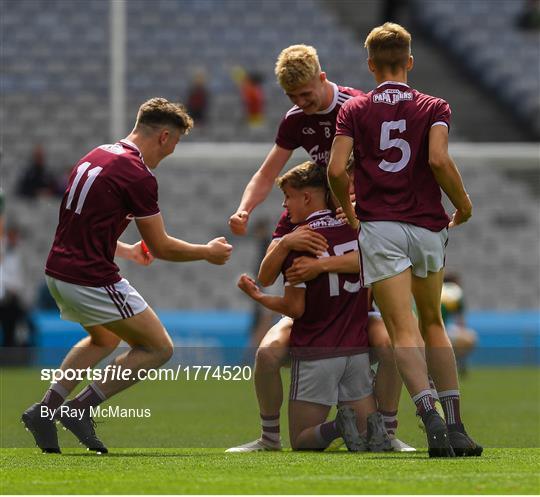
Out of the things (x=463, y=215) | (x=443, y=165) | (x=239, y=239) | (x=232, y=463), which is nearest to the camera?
(x=232, y=463)

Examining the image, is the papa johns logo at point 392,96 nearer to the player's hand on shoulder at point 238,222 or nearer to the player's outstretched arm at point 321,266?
the player's outstretched arm at point 321,266

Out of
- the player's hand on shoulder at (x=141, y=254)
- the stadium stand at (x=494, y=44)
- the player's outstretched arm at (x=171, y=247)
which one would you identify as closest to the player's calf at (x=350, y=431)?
the player's outstretched arm at (x=171, y=247)

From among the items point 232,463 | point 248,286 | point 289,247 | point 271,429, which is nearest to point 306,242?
point 289,247

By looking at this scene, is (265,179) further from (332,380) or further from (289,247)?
(332,380)

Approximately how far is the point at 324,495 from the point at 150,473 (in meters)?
0.99

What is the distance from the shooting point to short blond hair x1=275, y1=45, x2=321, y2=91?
6402 millimetres

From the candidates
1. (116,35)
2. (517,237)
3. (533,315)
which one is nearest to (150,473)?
(116,35)

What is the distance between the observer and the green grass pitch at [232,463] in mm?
4617

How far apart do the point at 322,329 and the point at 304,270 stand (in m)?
0.30

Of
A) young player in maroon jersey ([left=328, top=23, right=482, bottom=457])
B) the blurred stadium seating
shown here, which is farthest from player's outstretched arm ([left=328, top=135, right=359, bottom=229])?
the blurred stadium seating

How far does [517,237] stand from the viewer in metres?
18.7

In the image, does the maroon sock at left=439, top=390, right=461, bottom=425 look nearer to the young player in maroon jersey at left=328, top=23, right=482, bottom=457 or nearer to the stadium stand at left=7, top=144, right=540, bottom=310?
the young player in maroon jersey at left=328, top=23, right=482, bottom=457

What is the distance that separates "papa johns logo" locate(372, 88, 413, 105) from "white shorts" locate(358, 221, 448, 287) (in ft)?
1.72

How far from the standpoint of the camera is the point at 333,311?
21.5 ft
